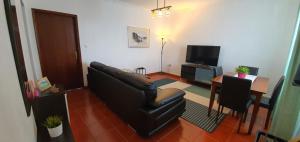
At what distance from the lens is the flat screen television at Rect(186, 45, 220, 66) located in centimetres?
403

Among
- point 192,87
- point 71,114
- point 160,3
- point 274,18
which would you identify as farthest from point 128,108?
point 274,18

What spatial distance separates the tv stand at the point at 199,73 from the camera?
12.7 feet

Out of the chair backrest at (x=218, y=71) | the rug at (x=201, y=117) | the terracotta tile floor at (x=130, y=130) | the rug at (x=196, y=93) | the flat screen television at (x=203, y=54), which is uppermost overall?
the flat screen television at (x=203, y=54)

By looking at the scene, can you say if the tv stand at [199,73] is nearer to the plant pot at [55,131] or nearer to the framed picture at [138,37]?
the framed picture at [138,37]

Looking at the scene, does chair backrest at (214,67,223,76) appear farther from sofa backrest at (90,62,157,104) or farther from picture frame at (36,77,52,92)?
picture frame at (36,77,52,92)

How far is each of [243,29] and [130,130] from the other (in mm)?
3844

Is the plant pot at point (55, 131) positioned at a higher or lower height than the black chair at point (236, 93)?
lower

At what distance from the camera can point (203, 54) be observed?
427cm

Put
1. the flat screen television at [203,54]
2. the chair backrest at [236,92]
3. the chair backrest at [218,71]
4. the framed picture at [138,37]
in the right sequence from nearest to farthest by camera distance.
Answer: the chair backrest at [236,92] → the chair backrest at [218,71] → the flat screen television at [203,54] → the framed picture at [138,37]

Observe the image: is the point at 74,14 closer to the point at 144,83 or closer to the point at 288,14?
the point at 144,83

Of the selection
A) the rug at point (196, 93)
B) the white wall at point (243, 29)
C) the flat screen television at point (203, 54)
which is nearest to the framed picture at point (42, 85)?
the rug at point (196, 93)

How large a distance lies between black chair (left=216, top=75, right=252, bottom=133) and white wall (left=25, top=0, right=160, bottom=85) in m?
3.35

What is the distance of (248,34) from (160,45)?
3.12m

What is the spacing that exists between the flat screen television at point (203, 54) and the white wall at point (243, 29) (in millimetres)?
222
